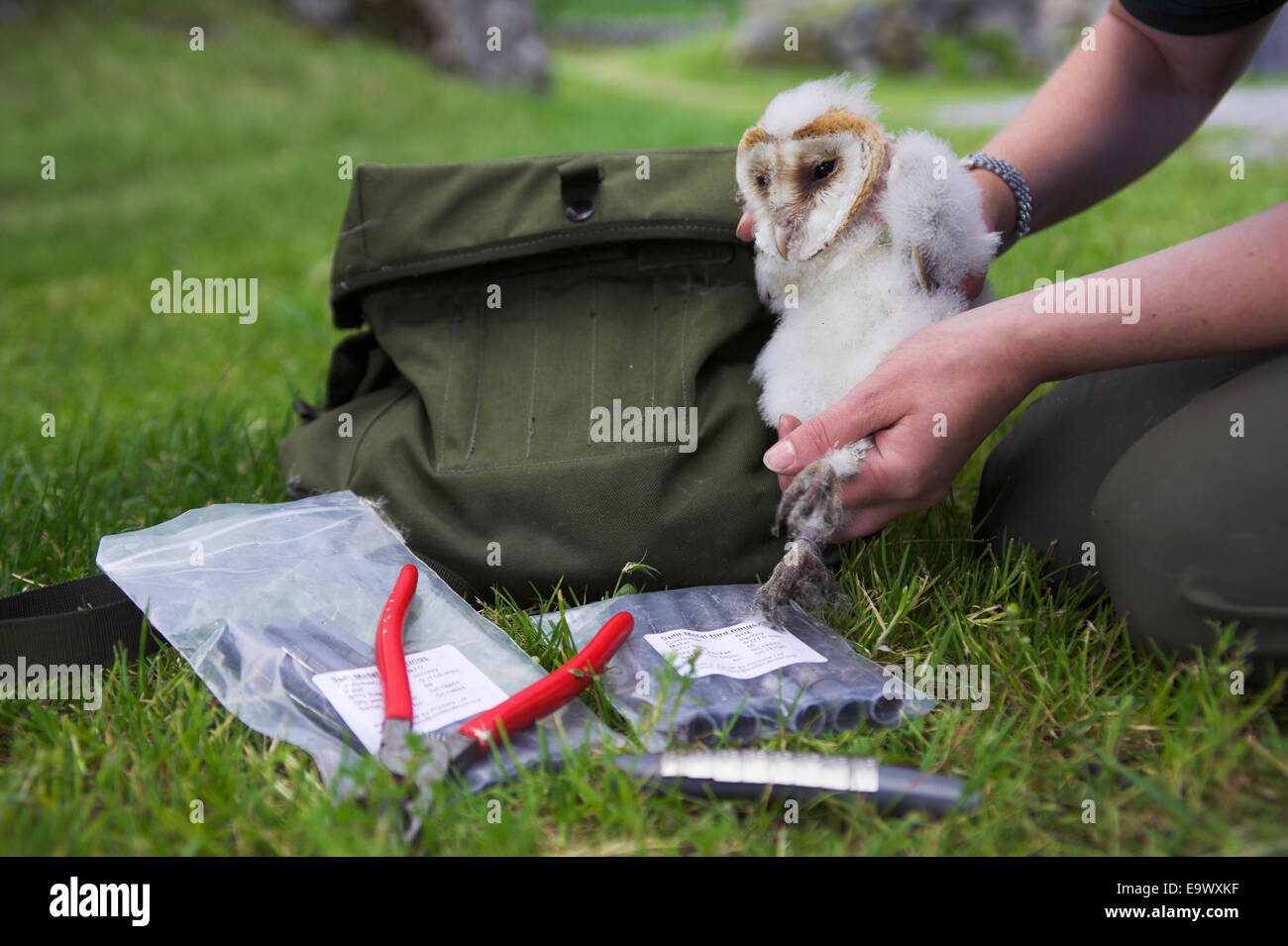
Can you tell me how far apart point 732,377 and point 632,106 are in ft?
35.6

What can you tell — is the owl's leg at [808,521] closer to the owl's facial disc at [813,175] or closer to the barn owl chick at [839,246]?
the barn owl chick at [839,246]

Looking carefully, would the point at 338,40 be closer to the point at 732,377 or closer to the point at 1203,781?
the point at 732,377

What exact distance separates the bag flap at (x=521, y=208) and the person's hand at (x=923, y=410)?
0.50 metres

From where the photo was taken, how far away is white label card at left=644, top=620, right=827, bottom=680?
1458 millimetres

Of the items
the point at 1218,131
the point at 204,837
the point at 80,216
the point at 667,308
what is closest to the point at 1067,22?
the point at 1218,131

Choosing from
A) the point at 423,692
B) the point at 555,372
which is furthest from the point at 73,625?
the point at 555,372

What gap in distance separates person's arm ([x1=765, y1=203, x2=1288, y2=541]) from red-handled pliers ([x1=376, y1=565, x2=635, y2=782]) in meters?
0.40

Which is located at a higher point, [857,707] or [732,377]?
[732,377]

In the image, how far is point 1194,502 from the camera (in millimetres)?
1299

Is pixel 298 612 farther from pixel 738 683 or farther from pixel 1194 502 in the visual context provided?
pixel 1194 502

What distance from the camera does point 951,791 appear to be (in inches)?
46.6

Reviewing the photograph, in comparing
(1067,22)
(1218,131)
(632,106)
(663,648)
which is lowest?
(663,648)

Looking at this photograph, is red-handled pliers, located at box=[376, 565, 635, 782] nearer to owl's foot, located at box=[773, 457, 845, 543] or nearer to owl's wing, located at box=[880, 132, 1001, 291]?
owl's foot, located at box=[773, 457, 845, 543]

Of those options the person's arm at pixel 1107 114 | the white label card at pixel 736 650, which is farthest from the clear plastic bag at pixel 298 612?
the person's arm at pixel 1107 114
